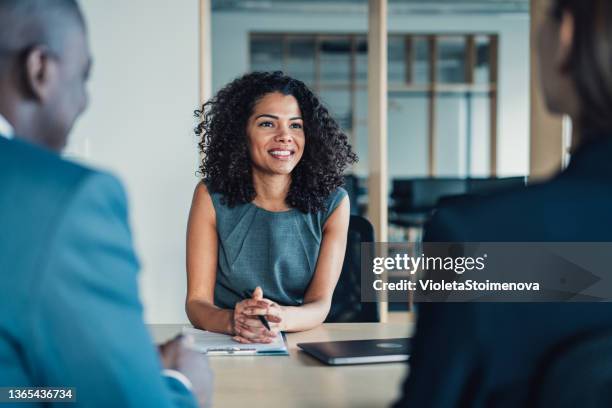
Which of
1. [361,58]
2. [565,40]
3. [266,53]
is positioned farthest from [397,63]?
[565,40]

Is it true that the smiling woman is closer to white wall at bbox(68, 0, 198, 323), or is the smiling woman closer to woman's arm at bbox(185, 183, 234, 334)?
woman's arm at bbox(185, 183, 234, 334)

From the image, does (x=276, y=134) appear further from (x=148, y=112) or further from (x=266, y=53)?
(x=266, y=53)

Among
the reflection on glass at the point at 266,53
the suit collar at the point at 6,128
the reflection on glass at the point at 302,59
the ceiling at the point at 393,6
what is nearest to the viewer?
the suit collar at the point at 6,128

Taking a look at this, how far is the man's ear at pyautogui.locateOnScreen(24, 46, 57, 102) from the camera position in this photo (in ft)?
2.55

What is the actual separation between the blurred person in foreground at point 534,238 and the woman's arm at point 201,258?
1185 mm

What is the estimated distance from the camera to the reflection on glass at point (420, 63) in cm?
909

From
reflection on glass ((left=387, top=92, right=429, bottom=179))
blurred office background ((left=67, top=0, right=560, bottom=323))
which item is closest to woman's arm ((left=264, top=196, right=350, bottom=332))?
blurred office background ((left=67, top=0, right=560, bottom=323))

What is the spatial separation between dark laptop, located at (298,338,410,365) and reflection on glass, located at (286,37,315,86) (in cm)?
770

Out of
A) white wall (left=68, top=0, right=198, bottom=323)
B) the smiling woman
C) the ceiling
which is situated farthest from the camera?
the ceiling

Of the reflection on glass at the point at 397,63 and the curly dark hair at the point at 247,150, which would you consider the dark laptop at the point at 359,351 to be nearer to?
the curly dark hair at the point at 247,150

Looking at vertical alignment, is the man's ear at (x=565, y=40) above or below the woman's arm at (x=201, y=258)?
above

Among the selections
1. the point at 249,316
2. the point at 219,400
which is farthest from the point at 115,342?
the point at 249,316

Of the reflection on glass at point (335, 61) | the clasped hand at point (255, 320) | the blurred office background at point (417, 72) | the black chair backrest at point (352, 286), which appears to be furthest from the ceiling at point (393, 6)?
the clasped hand at point (255, 320)

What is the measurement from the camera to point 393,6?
8055 mm
